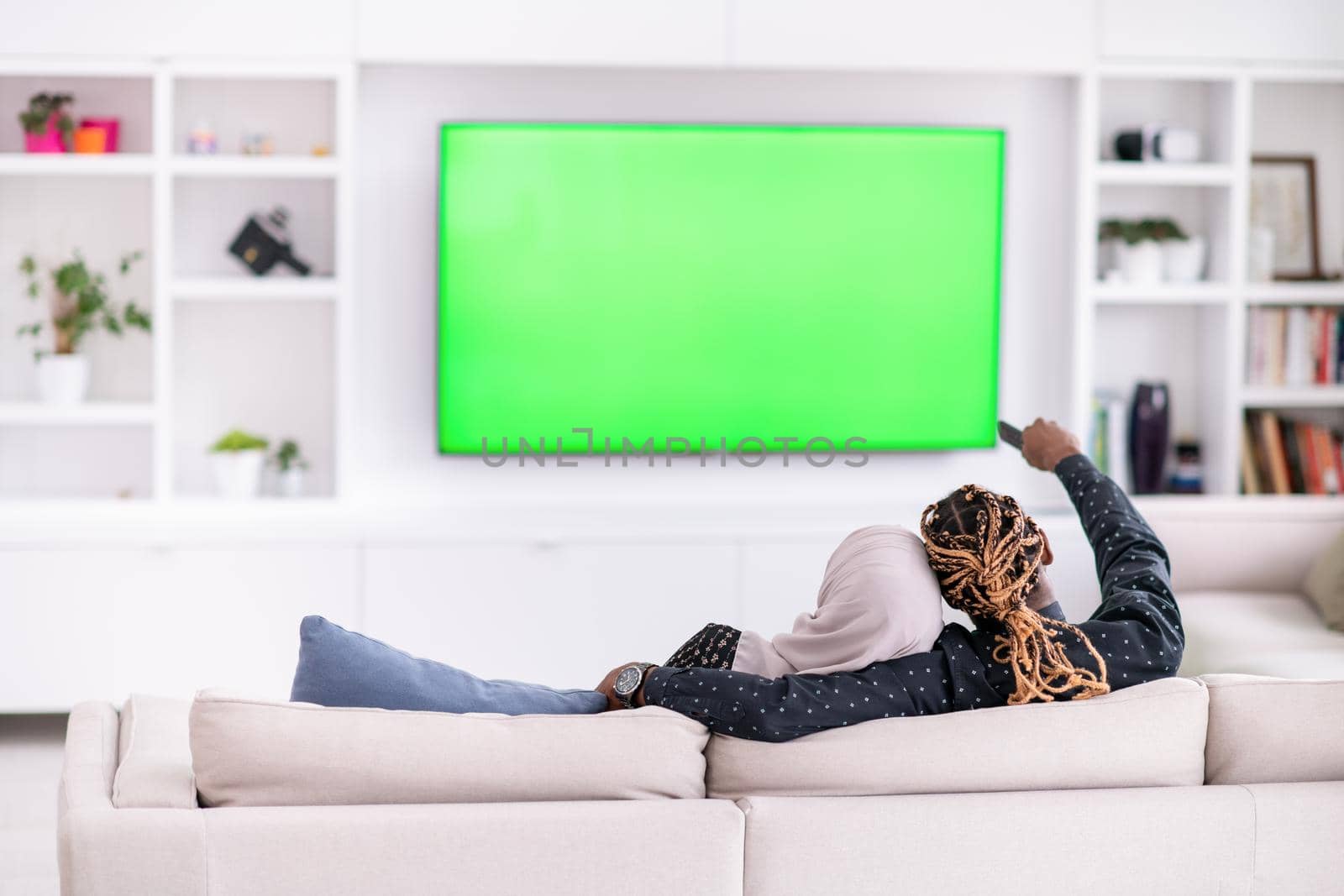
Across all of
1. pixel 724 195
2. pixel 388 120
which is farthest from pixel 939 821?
pixel 388 120

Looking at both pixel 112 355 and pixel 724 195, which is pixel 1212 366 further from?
pixel 112 355

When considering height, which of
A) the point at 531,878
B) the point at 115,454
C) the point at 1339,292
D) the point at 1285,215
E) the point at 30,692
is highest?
the point at 1285,215

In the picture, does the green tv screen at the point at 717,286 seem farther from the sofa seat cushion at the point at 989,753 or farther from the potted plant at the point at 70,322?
the sofa seat cushion at the point at 989,753

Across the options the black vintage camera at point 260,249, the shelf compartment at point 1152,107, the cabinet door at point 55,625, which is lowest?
the cabinet door at point 55,625

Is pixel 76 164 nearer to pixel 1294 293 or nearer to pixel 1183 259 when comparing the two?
pixel 1183 259

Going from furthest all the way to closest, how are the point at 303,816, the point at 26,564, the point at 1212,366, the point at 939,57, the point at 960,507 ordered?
the point at 1212,366 < the point at 939,57 < the point at 26,564 < the point at 960,507 < the point at 303,816

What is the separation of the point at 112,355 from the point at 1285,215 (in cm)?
377

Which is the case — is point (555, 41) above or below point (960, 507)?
above

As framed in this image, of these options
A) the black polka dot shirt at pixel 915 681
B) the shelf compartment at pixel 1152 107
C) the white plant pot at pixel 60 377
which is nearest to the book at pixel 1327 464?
the shelf compartment at pixel 1152 107

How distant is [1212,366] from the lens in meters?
4.31

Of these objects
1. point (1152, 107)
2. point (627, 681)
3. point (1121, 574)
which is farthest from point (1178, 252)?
point (627, 681)

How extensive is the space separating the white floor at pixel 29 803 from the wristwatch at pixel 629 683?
4.21 feet

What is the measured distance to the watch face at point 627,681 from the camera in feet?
5.38

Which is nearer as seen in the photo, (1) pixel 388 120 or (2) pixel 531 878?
(2) pixel 531 878
